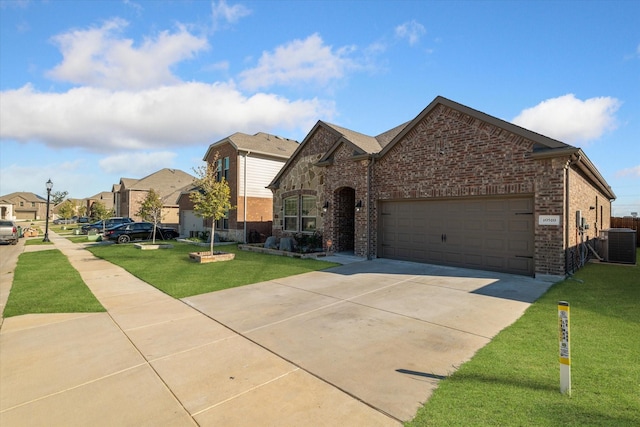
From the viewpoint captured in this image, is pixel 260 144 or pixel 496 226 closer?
pixel 496 226

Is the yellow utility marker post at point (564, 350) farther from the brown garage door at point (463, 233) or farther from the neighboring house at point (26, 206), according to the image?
the neighboring house at point (26, 206)

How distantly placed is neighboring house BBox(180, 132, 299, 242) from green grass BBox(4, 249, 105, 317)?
411 inches

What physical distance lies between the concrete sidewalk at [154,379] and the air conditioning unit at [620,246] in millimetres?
14278

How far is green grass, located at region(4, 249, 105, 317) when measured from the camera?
7.30 meters

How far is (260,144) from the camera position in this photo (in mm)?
24078

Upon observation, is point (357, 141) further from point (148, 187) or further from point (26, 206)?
point (26, 206)

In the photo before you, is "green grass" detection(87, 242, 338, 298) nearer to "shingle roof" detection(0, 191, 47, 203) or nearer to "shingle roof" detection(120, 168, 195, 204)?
"shingle roof" detection(120, 168, 195, 204)

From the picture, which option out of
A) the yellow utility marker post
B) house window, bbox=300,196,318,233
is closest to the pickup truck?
house window, bbox=300,196,318,233

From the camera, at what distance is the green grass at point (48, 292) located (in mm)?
7301

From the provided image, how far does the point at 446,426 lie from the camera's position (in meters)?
2.99

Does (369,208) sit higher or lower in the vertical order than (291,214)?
higher

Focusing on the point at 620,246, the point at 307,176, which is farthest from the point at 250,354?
the point at 620,246

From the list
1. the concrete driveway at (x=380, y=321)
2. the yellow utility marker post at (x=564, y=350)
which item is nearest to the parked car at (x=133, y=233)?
the concrete driveway at (x=380, y=321)

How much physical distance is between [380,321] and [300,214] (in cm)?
1220
